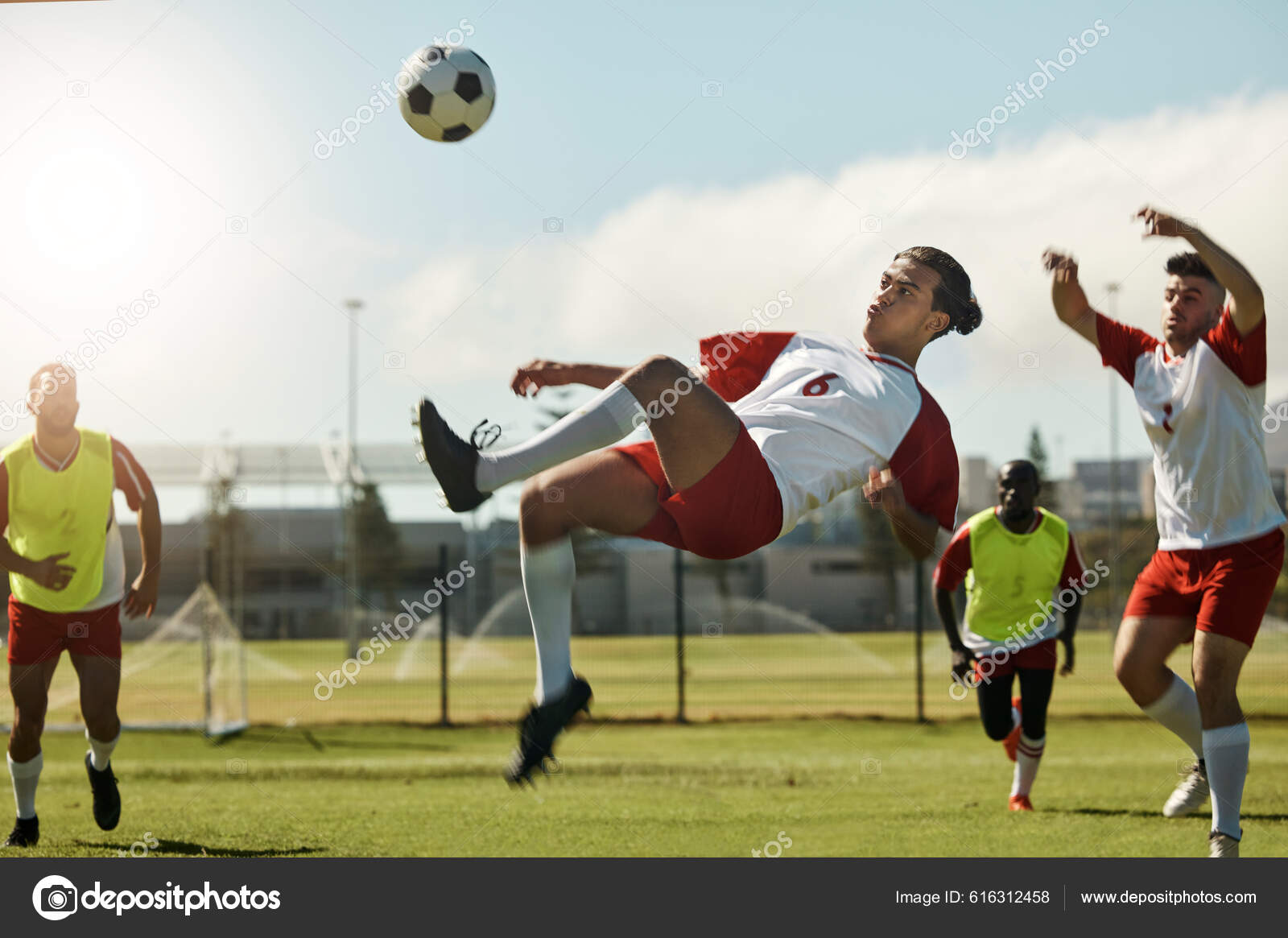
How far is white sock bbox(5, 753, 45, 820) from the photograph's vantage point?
471 cm

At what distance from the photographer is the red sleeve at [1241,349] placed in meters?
3.77

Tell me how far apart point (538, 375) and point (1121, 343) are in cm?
216

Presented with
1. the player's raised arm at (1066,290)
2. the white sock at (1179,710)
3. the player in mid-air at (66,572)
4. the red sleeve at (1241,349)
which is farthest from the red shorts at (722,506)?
the player in mid-air at (66,572)

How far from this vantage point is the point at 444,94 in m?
3.99

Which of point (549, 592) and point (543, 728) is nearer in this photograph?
point (543, 728)

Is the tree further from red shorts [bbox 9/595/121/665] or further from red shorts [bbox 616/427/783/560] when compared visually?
red shorts [bbox 9/595/121/665]

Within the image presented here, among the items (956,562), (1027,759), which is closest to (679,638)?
(1027,759)

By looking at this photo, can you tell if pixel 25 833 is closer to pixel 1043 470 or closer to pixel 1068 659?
pixel 1068 659

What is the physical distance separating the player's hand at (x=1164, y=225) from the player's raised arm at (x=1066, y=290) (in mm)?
300

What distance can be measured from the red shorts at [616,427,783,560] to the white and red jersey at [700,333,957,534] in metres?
0.09

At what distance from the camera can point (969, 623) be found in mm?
5512
